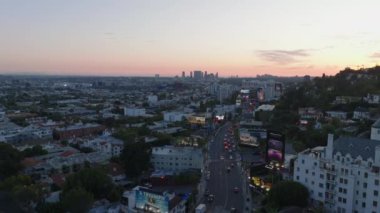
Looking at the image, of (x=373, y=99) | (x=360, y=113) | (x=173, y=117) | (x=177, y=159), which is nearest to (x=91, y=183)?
(x=177, y=159)

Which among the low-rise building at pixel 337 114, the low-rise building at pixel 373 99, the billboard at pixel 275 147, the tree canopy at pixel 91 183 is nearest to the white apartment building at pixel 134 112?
the low-rise building at pixel 337 114

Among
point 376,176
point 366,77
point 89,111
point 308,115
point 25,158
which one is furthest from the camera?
point 89,111

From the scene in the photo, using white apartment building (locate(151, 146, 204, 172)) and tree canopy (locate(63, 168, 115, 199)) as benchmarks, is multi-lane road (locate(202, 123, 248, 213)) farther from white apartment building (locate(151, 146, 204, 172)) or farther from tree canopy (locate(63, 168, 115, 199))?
tree canopy (locate(63, 168, 115, 199))

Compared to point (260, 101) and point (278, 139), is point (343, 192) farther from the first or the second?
point (260, 101)

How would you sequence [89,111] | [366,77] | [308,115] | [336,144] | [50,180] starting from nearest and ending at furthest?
[336,144]
[50,180]
[308,115]
[366,77]
[89,111]

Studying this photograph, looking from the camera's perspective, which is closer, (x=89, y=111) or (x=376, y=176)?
(x=376, y=176)

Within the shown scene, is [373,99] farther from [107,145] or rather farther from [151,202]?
[151,202]

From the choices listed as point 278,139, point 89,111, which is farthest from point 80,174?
point 89,111

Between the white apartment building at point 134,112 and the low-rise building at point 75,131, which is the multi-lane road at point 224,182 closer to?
the low-rise building at point 75,131
